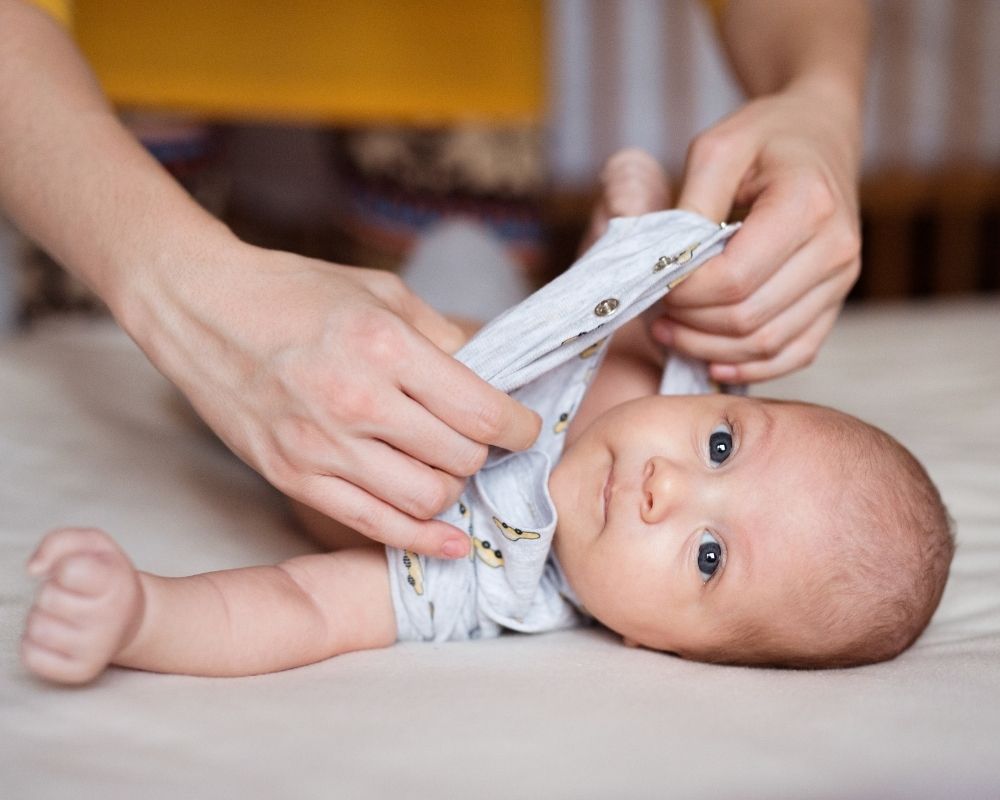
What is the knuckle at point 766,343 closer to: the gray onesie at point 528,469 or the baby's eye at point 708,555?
the gray onesie at point 528,469

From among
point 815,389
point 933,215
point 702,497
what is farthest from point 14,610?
point 933,215

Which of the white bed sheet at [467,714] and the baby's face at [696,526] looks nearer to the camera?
the white bed sheet at [467,714]

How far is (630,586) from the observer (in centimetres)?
92

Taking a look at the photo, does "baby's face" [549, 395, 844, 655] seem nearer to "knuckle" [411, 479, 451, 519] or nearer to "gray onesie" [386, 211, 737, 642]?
"gray onesie" [386, 211, 737, 642]

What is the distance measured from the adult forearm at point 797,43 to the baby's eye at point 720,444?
0.43 meters

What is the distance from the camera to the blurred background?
1.89 m

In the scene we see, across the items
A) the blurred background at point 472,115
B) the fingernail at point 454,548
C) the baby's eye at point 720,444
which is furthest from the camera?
the blurred background at point 472,115

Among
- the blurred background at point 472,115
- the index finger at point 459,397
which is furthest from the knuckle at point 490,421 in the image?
the blurred background at point 472,115

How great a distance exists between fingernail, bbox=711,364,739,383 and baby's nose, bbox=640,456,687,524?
0.56 ft

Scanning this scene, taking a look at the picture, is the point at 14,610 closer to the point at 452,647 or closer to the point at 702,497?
the point at 452,647

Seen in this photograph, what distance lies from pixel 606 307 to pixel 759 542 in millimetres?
235

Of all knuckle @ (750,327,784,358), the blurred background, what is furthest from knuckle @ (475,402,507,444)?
the blurred background

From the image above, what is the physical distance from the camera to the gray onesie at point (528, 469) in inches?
36.0

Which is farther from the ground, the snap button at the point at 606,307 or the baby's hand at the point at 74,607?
the snap button at the point at 606,307
